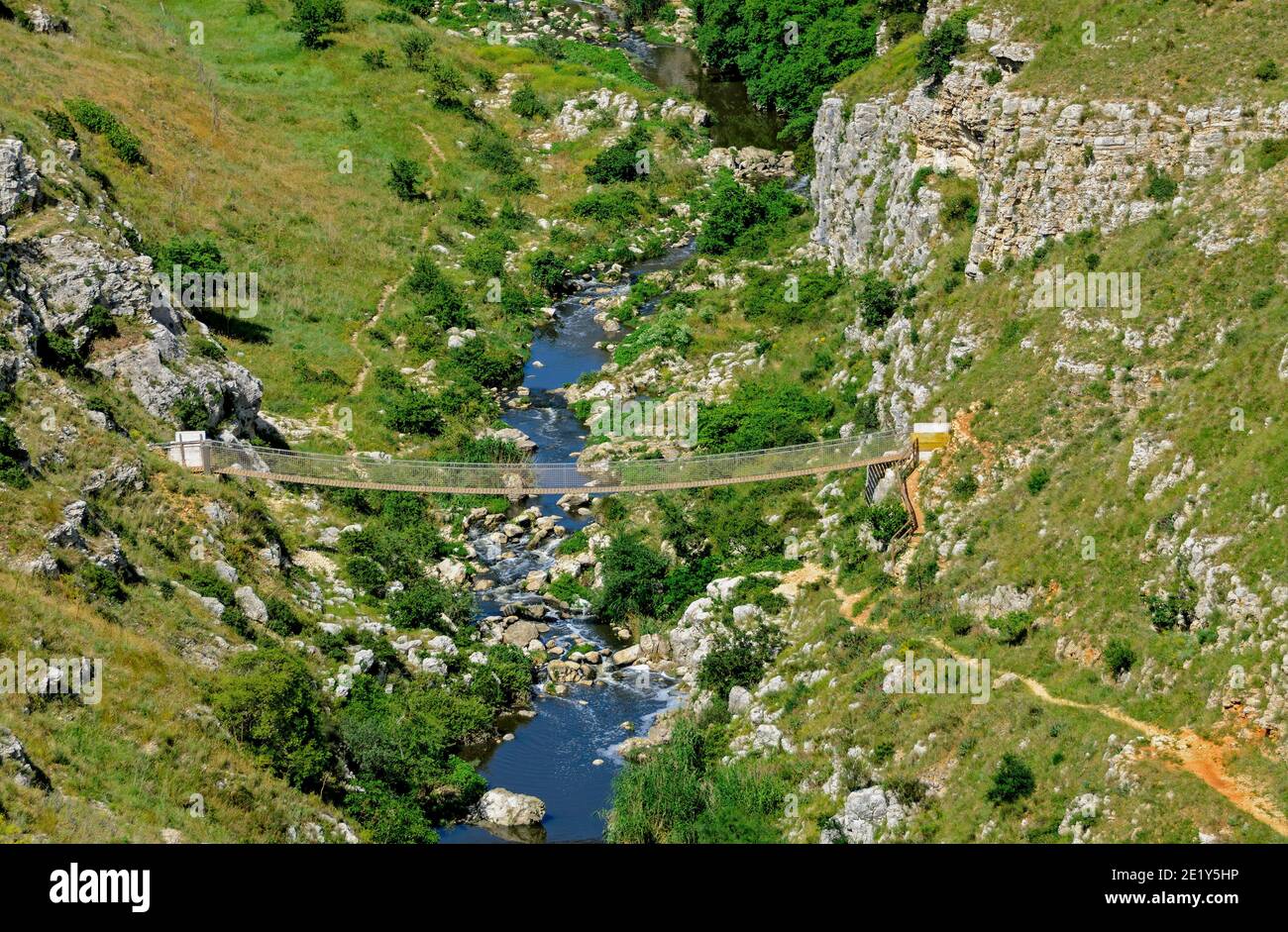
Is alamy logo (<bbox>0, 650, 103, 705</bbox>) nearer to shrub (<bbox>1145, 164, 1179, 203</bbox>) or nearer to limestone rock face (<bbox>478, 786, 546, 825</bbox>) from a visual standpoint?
limestone rock face (<bbox>478, 786, 546, 825</bbox>)

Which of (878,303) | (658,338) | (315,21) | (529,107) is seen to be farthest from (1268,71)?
(315,21)

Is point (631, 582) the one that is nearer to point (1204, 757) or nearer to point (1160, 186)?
point (1160, 186)

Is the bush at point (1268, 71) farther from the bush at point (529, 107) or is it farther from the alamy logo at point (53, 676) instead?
the bush at point (529, 107)

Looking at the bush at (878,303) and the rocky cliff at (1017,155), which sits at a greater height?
the rocky cliff at (1017,155)

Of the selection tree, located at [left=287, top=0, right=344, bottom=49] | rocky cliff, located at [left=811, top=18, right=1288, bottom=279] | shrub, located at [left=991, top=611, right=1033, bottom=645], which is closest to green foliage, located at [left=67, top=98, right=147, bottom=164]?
tree, located at [left=287, top=0, right=344, bottom=49]

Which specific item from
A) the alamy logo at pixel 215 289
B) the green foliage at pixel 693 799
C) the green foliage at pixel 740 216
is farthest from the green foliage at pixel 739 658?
the green foliage at pixel 740 216

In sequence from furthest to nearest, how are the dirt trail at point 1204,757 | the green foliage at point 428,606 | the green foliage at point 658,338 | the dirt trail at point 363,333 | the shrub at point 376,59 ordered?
the shrub at point 376,59 < the green foliage at point 658,338 < the dirt trail at point 363,333 < the green foliage at point 428,606 < the dirt trail at point 1204,757

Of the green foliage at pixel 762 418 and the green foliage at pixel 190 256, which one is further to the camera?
the green foliage at pixel 190 256
